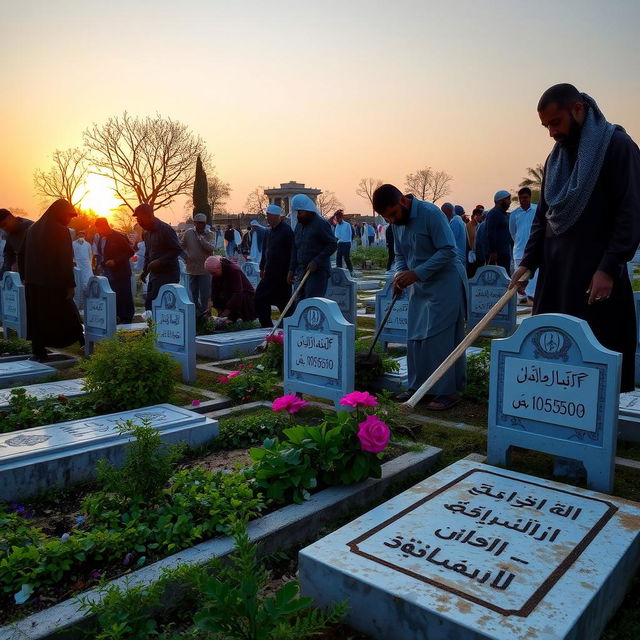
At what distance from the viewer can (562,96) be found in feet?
11.1

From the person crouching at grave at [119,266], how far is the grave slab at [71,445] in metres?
5.94

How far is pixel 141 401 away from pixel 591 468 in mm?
3279

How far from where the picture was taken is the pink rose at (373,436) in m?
3.04

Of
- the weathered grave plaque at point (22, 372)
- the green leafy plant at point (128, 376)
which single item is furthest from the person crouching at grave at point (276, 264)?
the green leafy plant at point (128, 376)

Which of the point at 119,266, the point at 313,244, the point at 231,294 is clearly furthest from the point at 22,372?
the point at 119,266

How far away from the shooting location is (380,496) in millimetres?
3330

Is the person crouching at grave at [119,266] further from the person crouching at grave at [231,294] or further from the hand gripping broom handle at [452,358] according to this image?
the hand gripping broom handle at [452,358]

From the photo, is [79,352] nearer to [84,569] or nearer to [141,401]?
[141,401]

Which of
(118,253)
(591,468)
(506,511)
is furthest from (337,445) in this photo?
(118,253)

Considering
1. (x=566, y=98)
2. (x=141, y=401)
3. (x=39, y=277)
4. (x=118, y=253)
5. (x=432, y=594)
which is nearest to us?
(x=432, y=594)

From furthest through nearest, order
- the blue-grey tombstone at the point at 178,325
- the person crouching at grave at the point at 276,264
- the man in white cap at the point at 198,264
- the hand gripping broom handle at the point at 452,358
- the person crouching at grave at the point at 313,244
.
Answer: the man in white cap at the point at 198,264, the person crouching at grave at the point at 276,264, the person crouching at grave at the point at 313,244, the blue-grey tombstone at the point at 178,325, the hand gripping broom handle at the point at 452,358

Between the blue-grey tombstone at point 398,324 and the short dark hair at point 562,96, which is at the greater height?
the short dark hair at point 562,96

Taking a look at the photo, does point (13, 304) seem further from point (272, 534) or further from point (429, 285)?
point (272, 534)

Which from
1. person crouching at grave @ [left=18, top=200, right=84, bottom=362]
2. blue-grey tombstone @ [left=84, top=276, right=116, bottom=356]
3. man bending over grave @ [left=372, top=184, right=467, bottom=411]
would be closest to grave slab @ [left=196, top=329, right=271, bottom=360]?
blue-grey tombstone @ [left=84, top=276, right=116, bottom=356]
